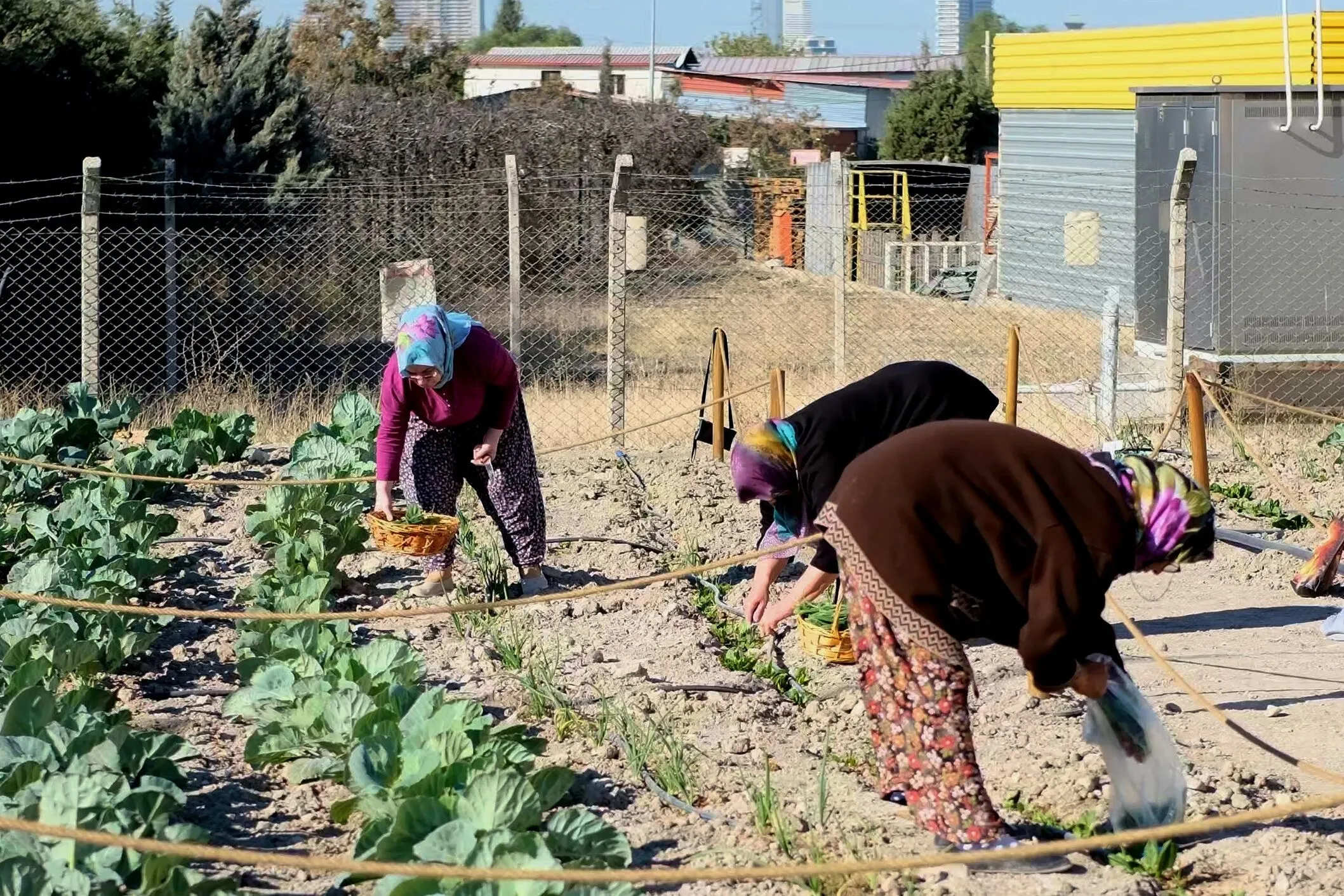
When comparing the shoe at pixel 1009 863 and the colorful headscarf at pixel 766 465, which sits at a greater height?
the colorful headscarf at pixel 766 465

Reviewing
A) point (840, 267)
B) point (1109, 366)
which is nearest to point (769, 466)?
point (840, 267)

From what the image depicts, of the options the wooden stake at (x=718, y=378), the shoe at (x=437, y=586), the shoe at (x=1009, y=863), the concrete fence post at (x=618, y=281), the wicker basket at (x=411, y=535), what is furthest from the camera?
the concrete fence post at (x=618, y=281)

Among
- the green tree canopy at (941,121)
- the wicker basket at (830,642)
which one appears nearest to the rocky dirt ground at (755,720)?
the wicker basket at (830,642)

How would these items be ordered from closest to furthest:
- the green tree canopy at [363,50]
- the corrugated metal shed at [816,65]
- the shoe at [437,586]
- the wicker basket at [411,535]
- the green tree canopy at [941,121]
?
the wicker basket at [411,535], the shoe at [437,586], the green tree canopy at [363,50], the green tree canopy at [941,121], the corrugated metal shed at [816,65]

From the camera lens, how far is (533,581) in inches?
279

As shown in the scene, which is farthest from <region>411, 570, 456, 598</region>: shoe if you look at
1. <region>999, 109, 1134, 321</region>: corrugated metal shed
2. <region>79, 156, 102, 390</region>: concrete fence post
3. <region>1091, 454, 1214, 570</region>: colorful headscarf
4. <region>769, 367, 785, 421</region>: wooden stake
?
<region>999, 109, 1134, 321</region>: corrugated metal shed

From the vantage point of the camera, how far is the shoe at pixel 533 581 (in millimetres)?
7051

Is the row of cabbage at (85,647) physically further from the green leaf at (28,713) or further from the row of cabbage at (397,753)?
the row of cabbage at (397,753)

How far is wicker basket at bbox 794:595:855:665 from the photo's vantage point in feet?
19.7

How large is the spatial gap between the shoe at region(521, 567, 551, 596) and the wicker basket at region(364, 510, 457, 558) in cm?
57

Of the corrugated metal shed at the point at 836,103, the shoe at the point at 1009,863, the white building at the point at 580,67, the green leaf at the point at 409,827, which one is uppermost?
the white building at the point at 580,67

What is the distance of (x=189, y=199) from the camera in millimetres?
13742

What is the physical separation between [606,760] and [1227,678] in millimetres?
2554

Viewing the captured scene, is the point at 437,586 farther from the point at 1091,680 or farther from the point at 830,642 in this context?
the point at 1091,680
